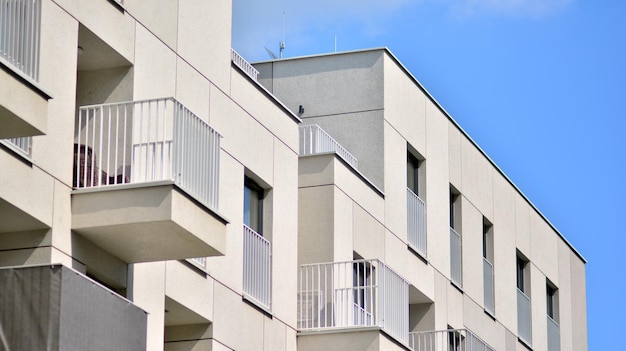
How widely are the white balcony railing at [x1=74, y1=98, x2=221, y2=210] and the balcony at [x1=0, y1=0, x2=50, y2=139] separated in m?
2.36

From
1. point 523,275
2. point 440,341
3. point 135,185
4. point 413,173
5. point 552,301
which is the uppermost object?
point 413,173

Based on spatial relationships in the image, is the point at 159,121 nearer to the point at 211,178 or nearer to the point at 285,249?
the point at 211,178

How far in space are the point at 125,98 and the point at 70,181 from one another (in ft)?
7.36

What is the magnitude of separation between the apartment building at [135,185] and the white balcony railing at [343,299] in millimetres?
1058

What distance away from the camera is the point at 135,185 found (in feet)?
79.0

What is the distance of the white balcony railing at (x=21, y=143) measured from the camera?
22.7 m

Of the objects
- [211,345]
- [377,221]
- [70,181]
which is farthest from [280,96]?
[70,181]

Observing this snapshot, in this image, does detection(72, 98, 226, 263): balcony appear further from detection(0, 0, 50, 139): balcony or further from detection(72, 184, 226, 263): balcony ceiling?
detection(0, 0, 50, 139): balcony

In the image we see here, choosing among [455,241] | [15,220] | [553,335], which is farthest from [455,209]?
[15,220]

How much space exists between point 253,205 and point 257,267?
1497mm

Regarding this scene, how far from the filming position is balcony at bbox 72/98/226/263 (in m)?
24.1

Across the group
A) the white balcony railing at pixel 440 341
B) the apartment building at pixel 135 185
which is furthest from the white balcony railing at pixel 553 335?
the apartment building at pixel 135 185

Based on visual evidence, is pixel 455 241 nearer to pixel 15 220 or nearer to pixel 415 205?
pixel 415 205

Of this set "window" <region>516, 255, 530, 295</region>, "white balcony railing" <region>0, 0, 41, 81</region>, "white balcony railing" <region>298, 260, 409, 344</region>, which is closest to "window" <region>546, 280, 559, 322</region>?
"window" <region>516, 255, 530, 295</region>
